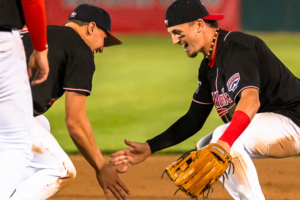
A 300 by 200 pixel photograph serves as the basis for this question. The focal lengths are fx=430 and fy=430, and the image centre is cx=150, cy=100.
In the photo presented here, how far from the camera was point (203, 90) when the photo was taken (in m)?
3.19

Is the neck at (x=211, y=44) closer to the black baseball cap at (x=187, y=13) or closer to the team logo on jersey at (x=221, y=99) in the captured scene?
the black baseball cap at (x=187, y=13)

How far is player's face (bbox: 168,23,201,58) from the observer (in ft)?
9.66

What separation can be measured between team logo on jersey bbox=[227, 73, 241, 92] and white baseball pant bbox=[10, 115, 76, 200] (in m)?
1.07

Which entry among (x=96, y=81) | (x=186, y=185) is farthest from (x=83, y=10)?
(x=96, y=81)

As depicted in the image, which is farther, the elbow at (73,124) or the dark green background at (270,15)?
the dark green background at (270,15)

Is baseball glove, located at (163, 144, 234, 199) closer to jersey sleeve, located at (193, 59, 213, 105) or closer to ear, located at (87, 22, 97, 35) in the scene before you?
jersey sleeve, located at (193, 59, 213, 105)

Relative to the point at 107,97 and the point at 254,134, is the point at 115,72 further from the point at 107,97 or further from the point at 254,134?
the point at 254,134

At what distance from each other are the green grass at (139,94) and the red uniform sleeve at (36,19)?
132 inches

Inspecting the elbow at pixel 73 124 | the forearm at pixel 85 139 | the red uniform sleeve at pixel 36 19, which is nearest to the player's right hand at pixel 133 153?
the forearm at pixel 85 139

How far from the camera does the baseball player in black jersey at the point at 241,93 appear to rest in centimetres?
257

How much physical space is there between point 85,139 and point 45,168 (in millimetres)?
317

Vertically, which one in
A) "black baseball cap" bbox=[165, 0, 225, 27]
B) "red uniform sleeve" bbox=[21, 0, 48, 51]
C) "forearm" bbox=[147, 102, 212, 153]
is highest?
"red uniform sleeve" bbox=[21, 0, 48, 51]

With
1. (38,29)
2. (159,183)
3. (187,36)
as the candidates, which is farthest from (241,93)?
(159,183)

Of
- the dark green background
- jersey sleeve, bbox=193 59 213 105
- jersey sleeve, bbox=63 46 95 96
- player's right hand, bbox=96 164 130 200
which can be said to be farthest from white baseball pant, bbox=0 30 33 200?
the dark green background
